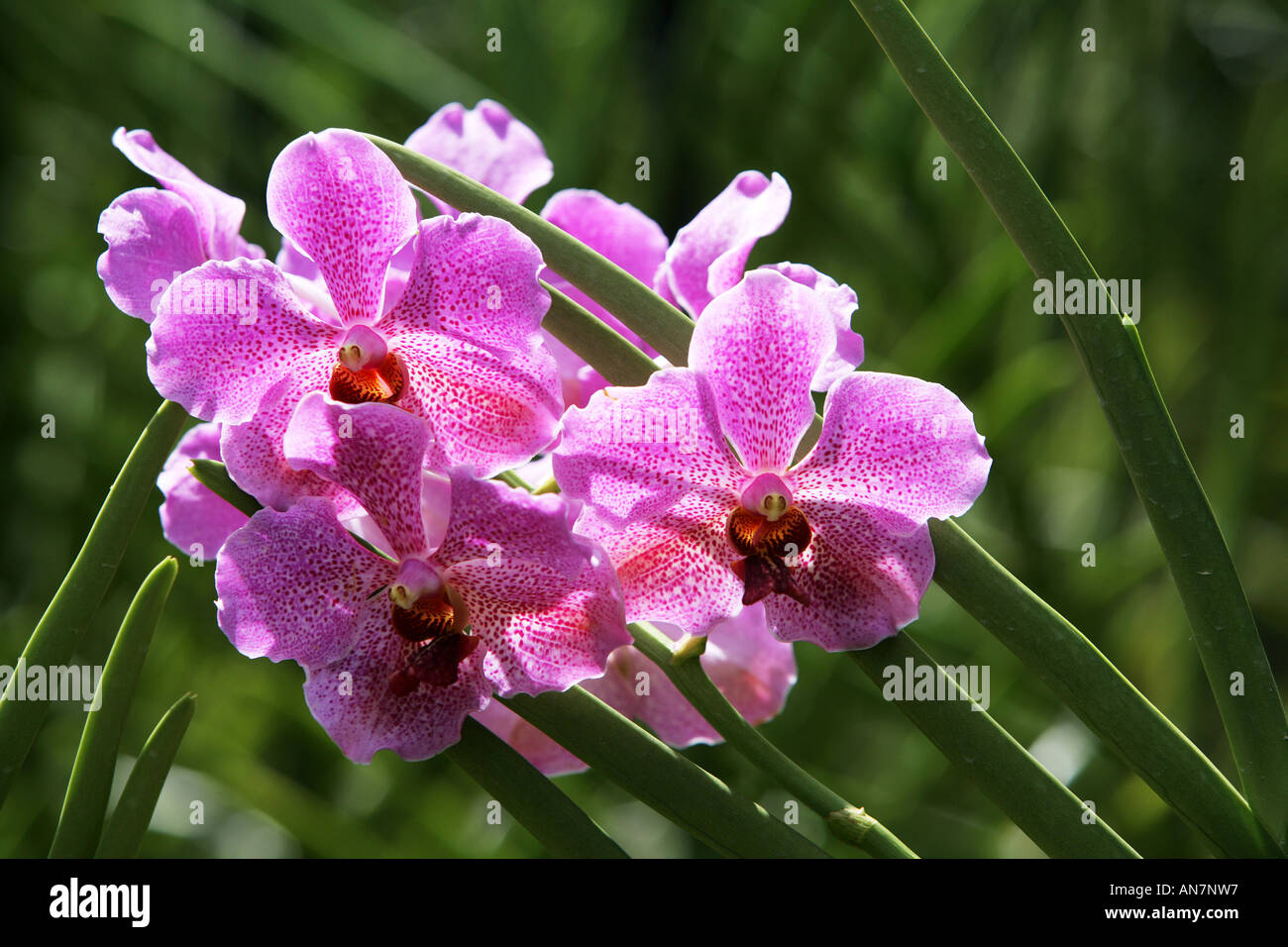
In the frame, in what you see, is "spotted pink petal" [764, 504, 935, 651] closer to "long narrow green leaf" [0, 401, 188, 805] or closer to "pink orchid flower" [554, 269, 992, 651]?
"pink orchid flower" [554, 269, 992, 651]

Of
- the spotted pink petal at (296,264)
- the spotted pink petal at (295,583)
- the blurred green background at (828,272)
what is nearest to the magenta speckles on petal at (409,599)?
the spotted pink petal at (295,583)

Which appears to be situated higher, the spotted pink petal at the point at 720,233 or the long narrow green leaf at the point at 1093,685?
the spotted pink petal at the point at 720,233

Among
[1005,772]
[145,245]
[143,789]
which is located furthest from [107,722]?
[1005,772]

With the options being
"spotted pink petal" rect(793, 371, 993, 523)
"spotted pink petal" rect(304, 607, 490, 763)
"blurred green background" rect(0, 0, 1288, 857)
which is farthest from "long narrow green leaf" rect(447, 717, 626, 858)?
"blurred green background" rect(0, 0, 1288, 857)

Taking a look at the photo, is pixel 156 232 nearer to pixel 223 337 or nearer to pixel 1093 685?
pixel 223 337

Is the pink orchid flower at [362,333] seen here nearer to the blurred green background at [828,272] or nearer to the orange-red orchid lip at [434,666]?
the orange-red orchid lip at [434,666]

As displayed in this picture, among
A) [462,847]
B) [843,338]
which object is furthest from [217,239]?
[462,847]
